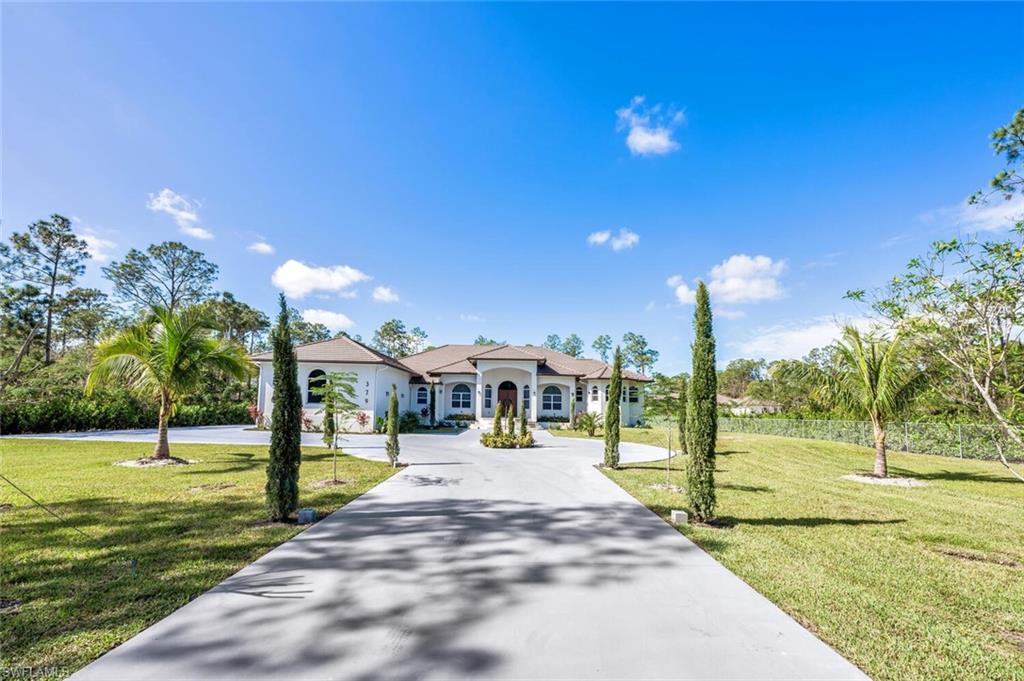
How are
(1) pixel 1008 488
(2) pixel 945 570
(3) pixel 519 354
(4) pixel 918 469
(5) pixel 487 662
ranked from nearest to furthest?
(5) pixel 487 662 < (2) pixel 945 570 < (1) pixel 1008 488 < (4) pixel 918 469 < (3) pixel 519 354

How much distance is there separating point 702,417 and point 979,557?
3905 mm

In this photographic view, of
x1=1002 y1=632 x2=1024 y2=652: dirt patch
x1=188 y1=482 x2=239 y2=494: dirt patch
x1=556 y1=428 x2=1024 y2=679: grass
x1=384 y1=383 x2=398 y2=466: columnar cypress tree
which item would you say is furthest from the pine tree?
x1=188 y1=482 x2=239 y2=494: dirt patch

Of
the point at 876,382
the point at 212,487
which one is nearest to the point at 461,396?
the point at 212,487

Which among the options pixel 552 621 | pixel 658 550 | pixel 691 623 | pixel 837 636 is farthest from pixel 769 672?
pixel 658 550

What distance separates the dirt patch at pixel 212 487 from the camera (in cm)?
911

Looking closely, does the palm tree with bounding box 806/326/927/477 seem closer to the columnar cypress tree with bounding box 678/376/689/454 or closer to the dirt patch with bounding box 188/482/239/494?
the columnar cypress tree with bounding box 678/376/689/454

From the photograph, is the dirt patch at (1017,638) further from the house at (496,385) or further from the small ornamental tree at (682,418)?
the house at (496,385)

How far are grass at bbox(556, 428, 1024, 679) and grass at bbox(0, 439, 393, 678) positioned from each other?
246 inches

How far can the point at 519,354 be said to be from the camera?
2866 cm

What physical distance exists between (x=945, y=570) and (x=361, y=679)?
275 inches

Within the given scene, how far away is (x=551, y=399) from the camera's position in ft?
102

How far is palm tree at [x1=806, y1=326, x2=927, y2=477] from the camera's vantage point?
40.0 ft

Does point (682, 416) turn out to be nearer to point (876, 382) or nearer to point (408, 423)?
point (876, 382)

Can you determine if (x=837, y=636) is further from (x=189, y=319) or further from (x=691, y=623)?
(x=189, y=319)
